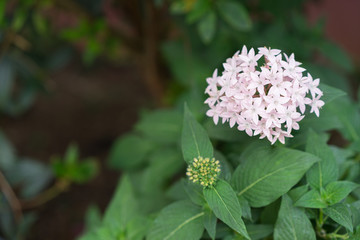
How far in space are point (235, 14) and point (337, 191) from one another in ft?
2.45

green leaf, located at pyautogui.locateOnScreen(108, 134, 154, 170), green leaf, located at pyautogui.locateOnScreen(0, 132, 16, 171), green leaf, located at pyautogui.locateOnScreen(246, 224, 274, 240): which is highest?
green leaf, located at pyautogui.locateOnScreen(246, 224, 274, 240)

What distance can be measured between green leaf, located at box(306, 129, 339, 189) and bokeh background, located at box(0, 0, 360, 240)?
0.55 meters

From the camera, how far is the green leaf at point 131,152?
1.79 metres

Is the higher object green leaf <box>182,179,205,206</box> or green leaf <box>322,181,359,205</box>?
green leaf <box>182,179,205,206</box>

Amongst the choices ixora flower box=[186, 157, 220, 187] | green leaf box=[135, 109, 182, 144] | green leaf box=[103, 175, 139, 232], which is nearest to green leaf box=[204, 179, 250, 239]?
ixora flower box=[186, 157, 220, 187]

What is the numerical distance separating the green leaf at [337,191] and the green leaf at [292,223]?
7cm

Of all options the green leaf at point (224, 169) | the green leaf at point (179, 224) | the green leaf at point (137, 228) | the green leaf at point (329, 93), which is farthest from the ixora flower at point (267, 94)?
the green leaf at point (137, 228)

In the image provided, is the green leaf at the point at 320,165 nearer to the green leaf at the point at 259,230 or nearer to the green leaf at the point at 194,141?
the green leaf at the point at 259,230

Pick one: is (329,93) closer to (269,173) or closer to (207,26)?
(269,173)

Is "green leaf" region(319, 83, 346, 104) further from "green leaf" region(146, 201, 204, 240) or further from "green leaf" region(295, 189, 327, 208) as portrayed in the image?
"green leaf" region(146, 201, 204, 240)

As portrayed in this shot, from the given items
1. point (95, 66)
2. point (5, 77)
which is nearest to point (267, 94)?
point (5, 77)

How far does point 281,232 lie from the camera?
939 millimetres

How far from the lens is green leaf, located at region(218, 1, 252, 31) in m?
1.41

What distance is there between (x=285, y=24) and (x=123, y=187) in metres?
1.15
